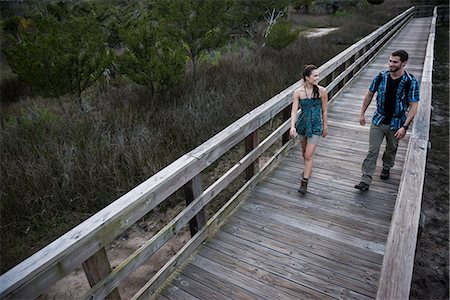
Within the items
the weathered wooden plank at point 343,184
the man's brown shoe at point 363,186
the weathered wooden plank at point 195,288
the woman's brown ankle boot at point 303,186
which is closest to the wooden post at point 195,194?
the weathered wooden plank at point 195,288

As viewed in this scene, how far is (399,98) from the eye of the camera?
350cm

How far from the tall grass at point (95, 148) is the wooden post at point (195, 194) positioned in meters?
2.20

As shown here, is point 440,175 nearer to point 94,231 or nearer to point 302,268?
point 302,268

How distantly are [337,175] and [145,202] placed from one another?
3061 millimetres

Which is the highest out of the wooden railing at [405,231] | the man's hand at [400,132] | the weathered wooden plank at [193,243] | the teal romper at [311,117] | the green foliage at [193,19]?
the green foliage at [193,19]

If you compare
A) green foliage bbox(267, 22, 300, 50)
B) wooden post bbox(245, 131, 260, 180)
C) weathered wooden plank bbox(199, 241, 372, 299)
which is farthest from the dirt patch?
green foliage bbox(267, 22, 300, 50)

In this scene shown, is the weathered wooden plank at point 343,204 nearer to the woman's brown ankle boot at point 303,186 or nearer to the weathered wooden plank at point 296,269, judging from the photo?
the woman's brown ankle boot at point 303,186

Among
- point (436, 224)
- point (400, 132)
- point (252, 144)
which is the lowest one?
point (436, 224)

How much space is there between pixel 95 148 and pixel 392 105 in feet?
15.3

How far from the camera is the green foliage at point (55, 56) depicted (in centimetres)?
698

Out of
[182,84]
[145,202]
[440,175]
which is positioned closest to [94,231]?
[145,202]

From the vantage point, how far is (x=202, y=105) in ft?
25.4

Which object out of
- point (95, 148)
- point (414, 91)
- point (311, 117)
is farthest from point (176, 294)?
point (95, 148)

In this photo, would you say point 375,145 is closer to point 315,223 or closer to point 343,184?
point 343,184
